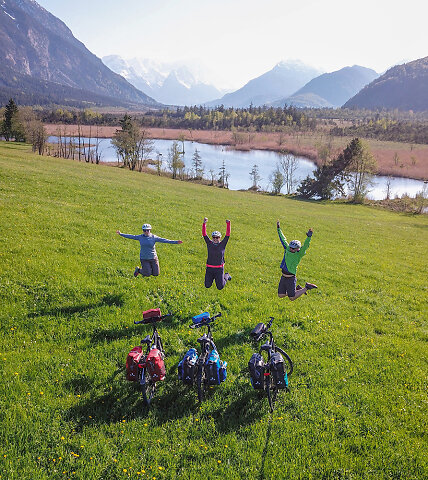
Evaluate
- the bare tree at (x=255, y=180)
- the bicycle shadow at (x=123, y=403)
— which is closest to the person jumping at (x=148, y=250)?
the bicycle shadow at (x=123, y=403)

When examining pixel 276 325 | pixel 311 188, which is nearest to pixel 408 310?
pixel 276 325

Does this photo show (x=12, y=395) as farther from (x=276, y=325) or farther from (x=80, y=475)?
(x=276, y=325)

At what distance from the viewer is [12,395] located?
8297 millimetres

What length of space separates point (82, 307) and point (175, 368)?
15.0 ft

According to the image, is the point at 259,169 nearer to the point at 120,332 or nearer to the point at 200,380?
the point at 120,332

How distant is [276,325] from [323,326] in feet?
6.78

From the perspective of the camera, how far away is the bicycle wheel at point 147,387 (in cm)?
833

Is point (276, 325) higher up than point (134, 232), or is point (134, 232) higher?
point (134, 232)

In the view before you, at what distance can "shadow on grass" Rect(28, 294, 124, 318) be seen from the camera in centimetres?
1167

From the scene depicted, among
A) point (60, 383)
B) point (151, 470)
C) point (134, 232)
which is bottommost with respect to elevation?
point (151, 470)

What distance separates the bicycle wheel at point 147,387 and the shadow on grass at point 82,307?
4511mm

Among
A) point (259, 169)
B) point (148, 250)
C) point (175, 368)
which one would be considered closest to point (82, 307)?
point (148, 250)

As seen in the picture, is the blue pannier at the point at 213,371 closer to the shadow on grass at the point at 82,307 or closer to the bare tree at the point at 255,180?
the shadow on grass at the point at 82,307

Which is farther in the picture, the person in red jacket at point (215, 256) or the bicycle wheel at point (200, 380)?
the person in red jacket at point (215, 256)
